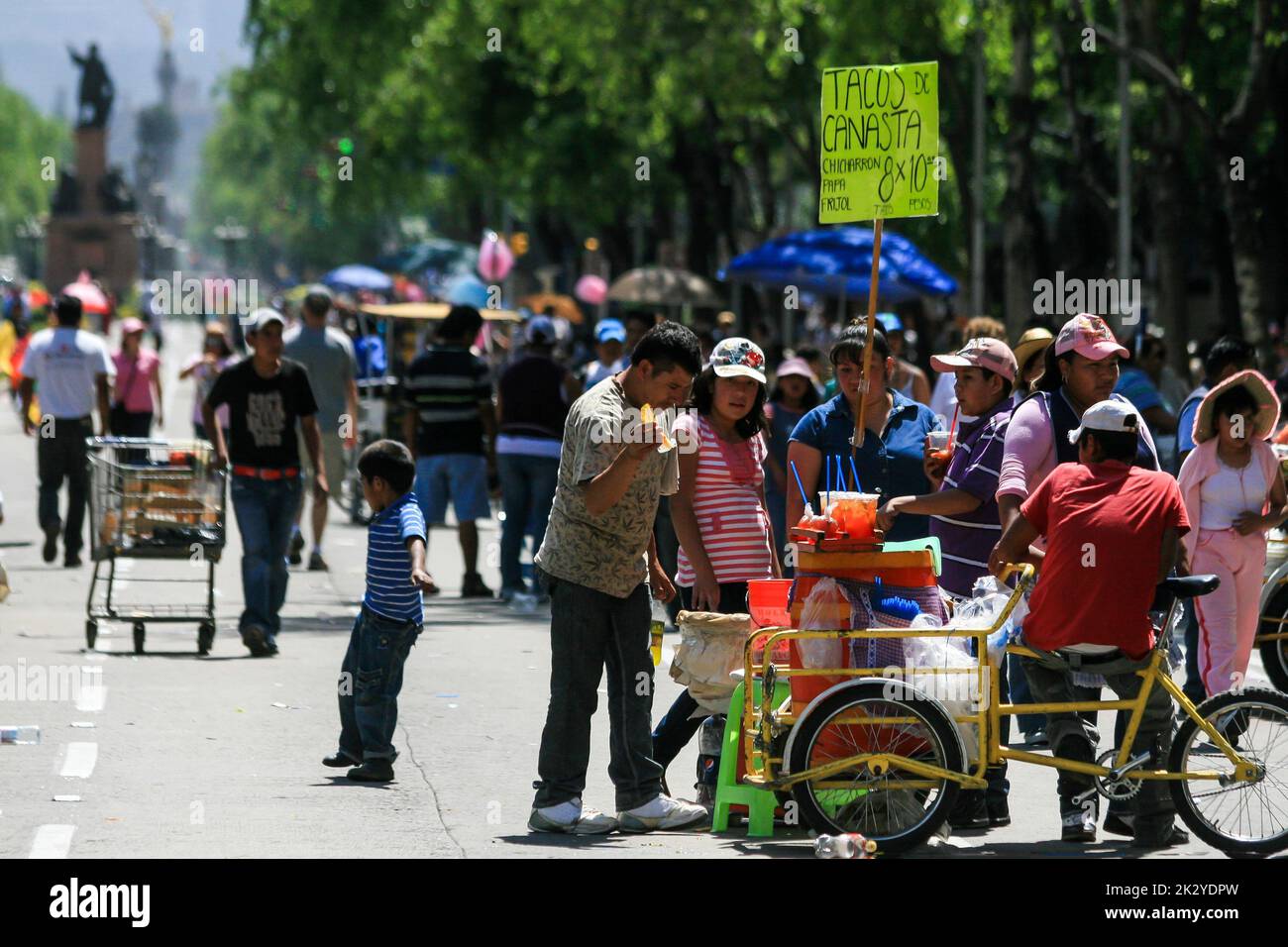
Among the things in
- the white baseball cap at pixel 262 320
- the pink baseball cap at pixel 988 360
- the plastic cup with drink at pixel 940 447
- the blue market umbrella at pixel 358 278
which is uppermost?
the blue market umbrella at pixel 358 278

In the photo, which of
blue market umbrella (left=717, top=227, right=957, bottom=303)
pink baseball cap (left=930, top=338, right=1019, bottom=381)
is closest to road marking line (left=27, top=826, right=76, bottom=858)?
pink baseball cap (left=930, top=338, right=1019, bottom=381)

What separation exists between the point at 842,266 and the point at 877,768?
14023mm

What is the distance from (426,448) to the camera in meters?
15.6

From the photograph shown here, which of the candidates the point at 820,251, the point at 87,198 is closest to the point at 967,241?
the point at 820,251

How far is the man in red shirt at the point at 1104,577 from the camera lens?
24.8 feet

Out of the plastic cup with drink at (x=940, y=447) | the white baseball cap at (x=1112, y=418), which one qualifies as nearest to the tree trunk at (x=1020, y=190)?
the plastic cup with drink at (x=940, y=447)

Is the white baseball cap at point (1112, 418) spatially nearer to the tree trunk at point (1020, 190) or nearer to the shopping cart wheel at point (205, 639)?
the shopping cart wheel at point (205, 639)

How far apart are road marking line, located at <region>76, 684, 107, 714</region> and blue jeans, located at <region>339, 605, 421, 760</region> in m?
2.05

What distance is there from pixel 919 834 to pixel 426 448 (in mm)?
8549

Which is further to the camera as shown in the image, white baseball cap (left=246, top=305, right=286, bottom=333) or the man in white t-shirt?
the man in white t-shirt

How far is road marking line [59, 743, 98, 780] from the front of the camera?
29.6 feet

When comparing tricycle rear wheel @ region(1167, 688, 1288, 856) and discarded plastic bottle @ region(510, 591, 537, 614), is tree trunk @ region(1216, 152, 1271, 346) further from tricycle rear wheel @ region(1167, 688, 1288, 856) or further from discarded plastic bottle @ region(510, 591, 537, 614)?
tricycle rear wheel @ region(1167, 688, 1288, 856)
